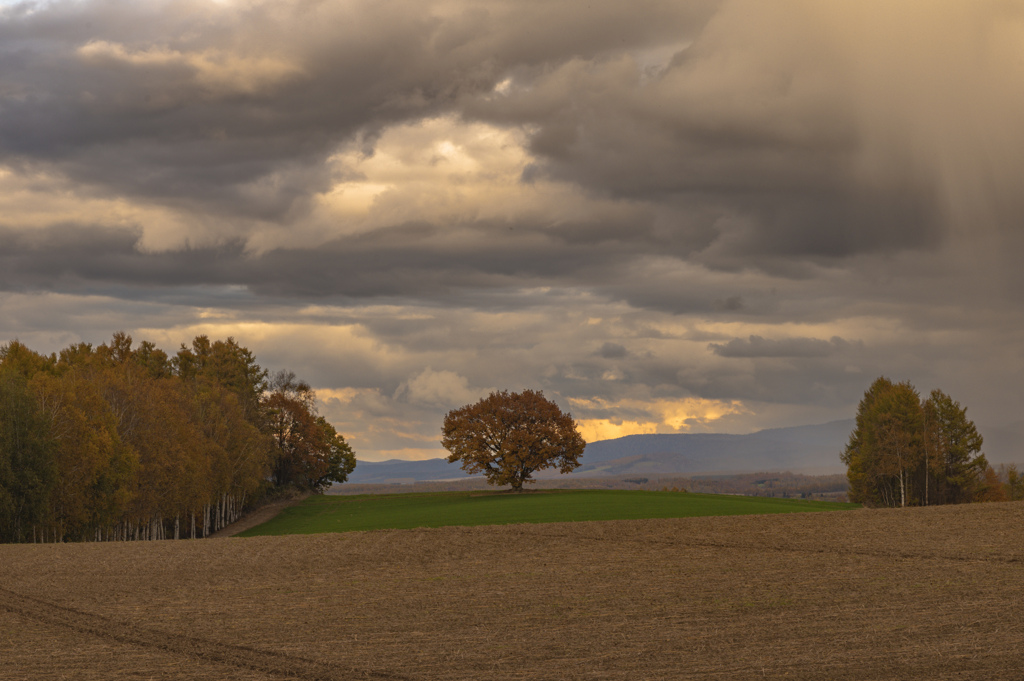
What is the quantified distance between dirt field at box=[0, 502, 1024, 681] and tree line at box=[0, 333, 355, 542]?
17767 mm

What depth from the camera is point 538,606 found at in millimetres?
32656

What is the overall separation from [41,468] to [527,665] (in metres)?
61.3

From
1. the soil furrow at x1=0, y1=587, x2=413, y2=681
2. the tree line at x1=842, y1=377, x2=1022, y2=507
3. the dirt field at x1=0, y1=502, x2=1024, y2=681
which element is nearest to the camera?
the soil furrow at x1=0, y1=587, x2=413, y2=681

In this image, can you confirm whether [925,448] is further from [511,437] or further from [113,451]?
[113,451]

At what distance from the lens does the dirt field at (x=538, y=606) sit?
23266mm

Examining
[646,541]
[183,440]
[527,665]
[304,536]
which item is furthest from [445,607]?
[183,440]

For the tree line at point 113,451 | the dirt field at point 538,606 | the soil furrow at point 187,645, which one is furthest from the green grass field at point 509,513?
the soil furrow at point 187,645

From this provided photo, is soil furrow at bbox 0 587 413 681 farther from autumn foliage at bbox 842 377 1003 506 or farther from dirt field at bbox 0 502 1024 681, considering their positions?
autumn foliage at bbox 842 377 1003 506

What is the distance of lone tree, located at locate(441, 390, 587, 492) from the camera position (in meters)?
116

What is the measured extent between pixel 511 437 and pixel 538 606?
82.9 meters

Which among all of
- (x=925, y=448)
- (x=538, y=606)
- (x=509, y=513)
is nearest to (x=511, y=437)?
(x=509, y=513)

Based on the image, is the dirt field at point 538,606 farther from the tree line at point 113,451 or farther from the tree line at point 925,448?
the tree line at point 925,448

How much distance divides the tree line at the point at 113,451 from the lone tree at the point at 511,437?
24.5m

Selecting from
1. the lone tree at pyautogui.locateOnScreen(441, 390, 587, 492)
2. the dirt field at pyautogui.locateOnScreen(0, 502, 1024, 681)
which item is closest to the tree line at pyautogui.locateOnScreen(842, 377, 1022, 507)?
the lone tree at pyautogui.locateOnScreen(441, 390, 587, 492)
